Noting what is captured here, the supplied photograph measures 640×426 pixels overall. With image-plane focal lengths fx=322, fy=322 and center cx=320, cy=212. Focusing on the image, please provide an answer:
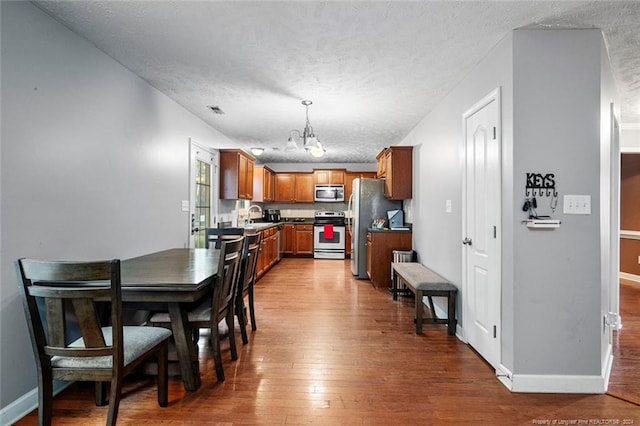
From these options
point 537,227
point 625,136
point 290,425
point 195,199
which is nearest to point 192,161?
point 195,199

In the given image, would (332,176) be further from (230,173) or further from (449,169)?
(449,169)

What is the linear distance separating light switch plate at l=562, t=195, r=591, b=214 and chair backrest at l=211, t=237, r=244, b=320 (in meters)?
2.22

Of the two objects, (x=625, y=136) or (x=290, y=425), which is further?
(x=625, y=136)

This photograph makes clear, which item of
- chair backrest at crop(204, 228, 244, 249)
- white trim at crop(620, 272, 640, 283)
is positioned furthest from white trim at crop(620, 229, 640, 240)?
chair backrest at crop(204, 228, 244, 249)

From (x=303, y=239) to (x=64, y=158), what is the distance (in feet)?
19.3

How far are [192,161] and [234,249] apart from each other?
7.17 ft

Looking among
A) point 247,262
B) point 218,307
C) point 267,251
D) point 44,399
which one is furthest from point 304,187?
point 44,399

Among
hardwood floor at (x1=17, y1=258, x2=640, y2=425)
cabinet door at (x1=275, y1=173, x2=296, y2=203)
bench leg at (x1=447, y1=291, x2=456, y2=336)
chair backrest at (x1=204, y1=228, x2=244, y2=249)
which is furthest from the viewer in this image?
cabinet door at (x1=275, y1=173, x2=296, y2=203)

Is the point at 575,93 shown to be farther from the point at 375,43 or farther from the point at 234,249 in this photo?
the point at 234,249

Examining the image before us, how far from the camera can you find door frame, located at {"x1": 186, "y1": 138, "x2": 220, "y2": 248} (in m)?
3.94

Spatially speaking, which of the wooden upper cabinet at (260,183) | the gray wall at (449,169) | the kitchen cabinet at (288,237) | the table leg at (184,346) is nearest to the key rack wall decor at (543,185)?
the gray wall at (449,169)

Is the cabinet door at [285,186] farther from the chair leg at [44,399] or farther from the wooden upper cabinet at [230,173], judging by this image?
the chair leg at [44,399]

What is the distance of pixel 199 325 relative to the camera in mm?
2170

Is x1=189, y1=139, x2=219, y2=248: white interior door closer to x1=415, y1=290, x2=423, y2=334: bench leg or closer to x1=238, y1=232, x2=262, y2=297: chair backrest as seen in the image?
x1=238, y1=232, x2=262, y2=297: chair backrest
